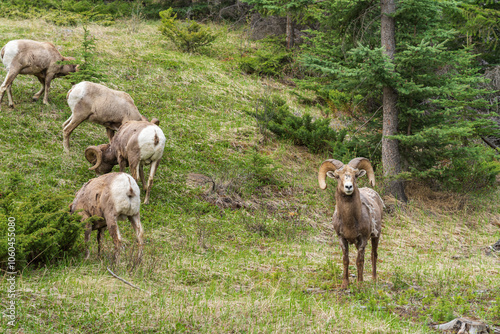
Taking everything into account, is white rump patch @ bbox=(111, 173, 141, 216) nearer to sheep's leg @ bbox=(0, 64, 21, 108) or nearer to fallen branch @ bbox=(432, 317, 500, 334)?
fallen branch @ bbox=(432, 317, 500, 334)

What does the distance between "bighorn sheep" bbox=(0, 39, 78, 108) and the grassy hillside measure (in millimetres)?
760

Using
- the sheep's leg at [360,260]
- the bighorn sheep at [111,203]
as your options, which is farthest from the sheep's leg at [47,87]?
the sheep's leg at [360,260]

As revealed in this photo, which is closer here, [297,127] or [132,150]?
[132,150]

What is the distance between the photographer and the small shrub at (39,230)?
16.5 ft

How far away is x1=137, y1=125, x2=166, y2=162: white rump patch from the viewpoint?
8820 millimetres

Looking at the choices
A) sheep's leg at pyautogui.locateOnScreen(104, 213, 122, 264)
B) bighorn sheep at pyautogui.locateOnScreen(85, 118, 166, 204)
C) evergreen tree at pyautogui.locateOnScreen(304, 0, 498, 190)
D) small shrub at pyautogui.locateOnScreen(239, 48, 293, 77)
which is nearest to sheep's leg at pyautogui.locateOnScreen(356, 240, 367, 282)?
sheep's leg at pyautogui.locateOnScreen(104, 213, 122, 264)

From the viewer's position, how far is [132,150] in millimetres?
8875

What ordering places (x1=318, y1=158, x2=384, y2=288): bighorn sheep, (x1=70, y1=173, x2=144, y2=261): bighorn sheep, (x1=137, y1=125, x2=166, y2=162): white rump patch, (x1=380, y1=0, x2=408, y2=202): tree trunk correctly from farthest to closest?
1. (x1=380, y1=0, x2=408, y2=202): tree trunk
2. (x1=137, y1=125, x2=166, y2=162): white rump patch
3. (x1=318, y1=158, x2=384, y2=288): bighorn sheep
4. (x1=70, y1=173, x2=144, y2=261): bighorn sheep

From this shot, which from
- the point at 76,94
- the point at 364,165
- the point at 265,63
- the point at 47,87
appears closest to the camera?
the point at 364,165

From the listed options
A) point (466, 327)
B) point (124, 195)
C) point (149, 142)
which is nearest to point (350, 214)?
point (466, 327)

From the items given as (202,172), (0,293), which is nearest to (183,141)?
(202,172)

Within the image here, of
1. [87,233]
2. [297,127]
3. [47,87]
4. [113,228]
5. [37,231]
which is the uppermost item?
[47,87]

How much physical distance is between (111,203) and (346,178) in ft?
10.9

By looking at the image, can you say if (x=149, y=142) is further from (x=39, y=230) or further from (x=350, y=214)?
(x=350, y=214)
